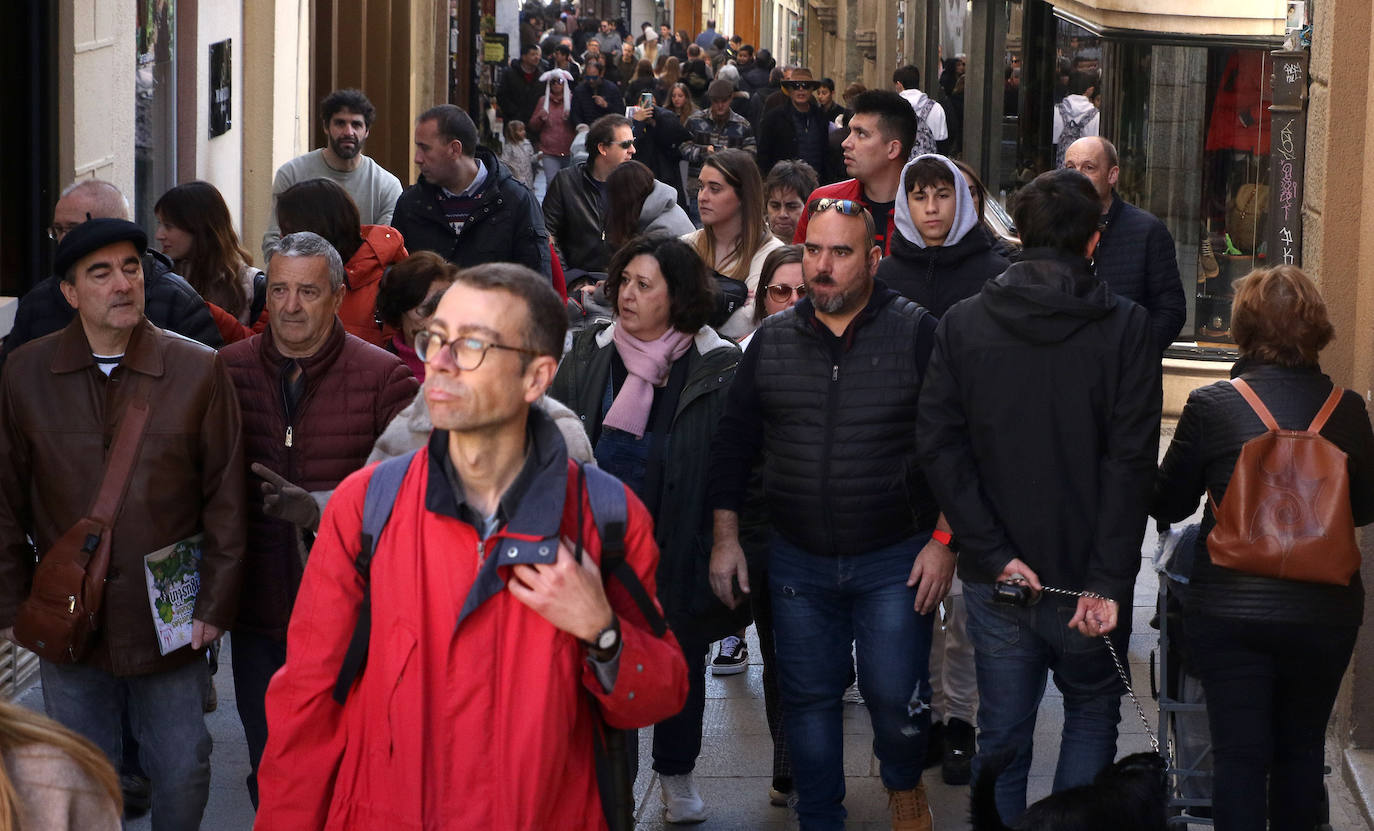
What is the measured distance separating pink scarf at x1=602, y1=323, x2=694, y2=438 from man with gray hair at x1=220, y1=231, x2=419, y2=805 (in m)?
0.63

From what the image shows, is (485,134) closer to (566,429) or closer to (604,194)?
(604,194)

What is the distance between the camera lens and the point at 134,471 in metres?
4.65

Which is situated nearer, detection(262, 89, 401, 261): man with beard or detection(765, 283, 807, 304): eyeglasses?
detection(765, 283, 807, 304): eyeglasses

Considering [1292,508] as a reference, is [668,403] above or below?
above

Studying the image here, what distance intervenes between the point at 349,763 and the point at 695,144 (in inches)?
519

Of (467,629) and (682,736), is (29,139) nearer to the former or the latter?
(682,736)

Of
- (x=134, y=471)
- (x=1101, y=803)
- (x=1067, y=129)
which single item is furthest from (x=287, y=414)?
(x=1067, y=129)

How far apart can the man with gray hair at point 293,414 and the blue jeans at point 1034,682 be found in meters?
1.66

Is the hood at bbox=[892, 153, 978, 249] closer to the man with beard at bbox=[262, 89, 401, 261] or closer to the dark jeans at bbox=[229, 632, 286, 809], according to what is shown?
the dark jeans at bbox=[229, 632, 286, 809]

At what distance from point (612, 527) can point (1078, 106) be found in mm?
11070

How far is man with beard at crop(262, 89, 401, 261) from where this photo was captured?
8.77 metres

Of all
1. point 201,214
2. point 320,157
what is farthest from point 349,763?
point 320,157

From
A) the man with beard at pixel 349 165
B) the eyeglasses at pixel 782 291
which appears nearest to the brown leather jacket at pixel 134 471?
the eyeglasses at pixel 782 291

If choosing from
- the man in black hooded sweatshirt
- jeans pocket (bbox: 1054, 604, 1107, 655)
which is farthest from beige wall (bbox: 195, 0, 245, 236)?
jeans pocket (bbox: 1054, 604, 1107, 655)
